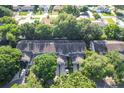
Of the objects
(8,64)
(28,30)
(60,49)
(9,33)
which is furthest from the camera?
(28,30)

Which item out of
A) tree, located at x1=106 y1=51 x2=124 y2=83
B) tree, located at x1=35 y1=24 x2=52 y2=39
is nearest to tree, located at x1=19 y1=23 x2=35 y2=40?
tree, located at x1=35 y1=24 x2=52 y2=39

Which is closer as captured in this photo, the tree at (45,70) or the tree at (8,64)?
the tree at (45,70)

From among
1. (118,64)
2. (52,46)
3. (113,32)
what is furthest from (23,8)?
(118,64)

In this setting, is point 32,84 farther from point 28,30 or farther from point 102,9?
point 102,9

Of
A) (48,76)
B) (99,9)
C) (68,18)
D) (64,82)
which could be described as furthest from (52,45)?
(99,9)

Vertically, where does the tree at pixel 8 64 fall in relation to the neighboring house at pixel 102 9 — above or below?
above

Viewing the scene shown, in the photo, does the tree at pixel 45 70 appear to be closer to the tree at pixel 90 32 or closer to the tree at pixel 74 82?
the tree at pixel 74 82

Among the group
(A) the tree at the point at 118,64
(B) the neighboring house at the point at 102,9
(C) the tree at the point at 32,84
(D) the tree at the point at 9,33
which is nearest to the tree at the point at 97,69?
(A) the tree at the point at 118,64

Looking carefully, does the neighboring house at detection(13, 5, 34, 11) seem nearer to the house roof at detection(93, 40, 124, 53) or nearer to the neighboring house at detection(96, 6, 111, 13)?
the neighboring house at detection(96, 6, 111, 13)

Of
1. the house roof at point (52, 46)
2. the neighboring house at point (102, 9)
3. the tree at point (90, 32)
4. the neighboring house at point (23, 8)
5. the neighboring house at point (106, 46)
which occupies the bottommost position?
the neighboring house at point (102, 9)
